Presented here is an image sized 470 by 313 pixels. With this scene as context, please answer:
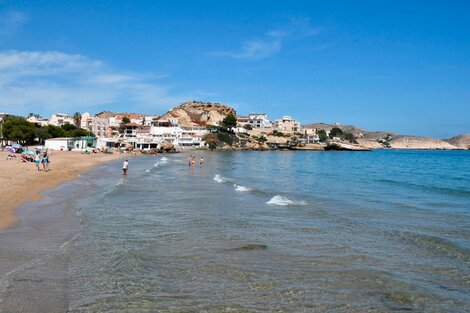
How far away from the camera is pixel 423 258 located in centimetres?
1132

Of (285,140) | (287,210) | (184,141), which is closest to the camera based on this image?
(287,210)

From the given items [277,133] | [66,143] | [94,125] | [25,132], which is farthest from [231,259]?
[277,133]

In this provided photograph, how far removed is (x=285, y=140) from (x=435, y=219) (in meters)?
153

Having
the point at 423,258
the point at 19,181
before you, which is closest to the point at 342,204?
the point at 423,258

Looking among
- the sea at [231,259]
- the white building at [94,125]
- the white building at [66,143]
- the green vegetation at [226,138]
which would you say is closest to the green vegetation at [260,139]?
the green vegetation at [226,138]

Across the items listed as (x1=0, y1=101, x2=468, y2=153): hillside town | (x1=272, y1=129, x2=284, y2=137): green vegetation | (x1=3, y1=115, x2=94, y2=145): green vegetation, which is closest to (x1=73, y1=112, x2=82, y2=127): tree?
(x1=0, y1=101, x2=468, y2=153): hillside town

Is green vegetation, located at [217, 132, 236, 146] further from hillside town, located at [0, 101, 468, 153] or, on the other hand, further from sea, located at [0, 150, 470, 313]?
sea, located at [0, 150, 470, 313]

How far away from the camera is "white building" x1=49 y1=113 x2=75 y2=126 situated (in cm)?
14788

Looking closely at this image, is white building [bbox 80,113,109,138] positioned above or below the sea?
above

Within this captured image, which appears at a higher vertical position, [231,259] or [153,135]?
[153,135]

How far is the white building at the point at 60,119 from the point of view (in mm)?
147875

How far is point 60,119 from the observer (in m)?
150

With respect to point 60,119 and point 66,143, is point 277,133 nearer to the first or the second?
point 60,119

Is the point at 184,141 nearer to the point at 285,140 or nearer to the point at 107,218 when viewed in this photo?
the point at 285,140
